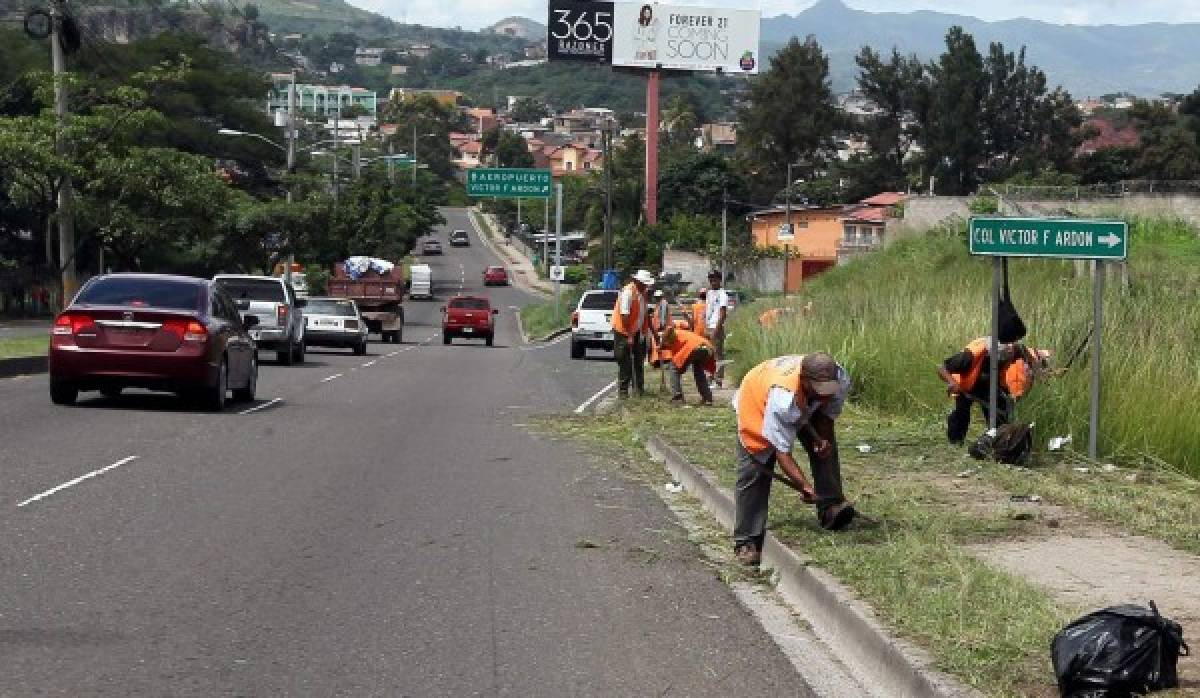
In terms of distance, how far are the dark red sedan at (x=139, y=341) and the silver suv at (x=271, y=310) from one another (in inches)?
434

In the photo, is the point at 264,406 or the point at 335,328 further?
the point at 335,328

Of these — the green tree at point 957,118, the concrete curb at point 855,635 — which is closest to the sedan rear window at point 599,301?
the concrete curb at point 855,635

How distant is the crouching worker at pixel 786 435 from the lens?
1027cm

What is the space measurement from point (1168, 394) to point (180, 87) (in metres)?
76.9

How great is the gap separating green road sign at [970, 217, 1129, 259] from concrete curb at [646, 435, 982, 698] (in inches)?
204

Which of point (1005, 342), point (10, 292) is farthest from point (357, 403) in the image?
point (10, 292)

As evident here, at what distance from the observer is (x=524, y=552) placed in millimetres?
11383

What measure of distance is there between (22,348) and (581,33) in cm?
7078

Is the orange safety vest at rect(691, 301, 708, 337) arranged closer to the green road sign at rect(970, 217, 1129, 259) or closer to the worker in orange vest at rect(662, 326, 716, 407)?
the worker in orange vest at rect(662, 326, 716, 407)

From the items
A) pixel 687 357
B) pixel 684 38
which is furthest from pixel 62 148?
pixel 684 38

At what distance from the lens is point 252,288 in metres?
33.8

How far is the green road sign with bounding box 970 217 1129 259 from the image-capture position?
14.9m

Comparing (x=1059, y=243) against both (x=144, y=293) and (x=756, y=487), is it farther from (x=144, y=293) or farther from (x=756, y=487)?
(x=144, y=293)

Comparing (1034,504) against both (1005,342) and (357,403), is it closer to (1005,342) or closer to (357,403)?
(1005,342)
